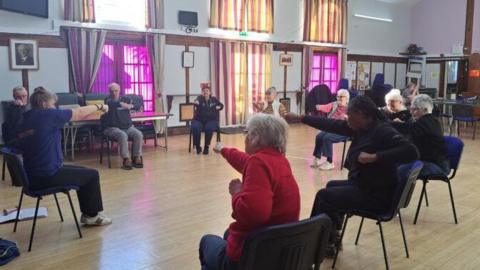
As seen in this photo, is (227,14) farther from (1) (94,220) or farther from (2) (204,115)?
(1) (94,220)

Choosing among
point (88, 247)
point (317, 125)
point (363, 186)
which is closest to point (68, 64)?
point (88, 247)

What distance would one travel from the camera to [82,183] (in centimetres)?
360

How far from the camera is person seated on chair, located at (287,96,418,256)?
279 centimetres

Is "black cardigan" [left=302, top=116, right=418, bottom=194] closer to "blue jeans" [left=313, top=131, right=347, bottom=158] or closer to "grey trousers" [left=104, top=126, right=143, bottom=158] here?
"blue jeans" [left=313, top=131, right=347, bottom=158]

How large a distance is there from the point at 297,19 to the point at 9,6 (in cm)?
712

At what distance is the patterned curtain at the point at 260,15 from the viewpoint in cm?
1059

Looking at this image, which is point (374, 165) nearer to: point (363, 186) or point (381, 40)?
point (363, 186)

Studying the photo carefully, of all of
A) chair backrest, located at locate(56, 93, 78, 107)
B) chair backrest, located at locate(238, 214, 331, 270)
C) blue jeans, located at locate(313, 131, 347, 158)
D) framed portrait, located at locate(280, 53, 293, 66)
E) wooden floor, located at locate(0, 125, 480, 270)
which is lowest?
wooden floor, located at locate(0, 125, 480, 270)

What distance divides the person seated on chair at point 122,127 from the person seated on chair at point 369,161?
152 inches

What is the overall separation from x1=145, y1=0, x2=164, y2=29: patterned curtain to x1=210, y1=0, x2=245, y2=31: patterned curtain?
1313mm

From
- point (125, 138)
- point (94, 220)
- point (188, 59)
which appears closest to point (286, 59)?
point (188, 59)

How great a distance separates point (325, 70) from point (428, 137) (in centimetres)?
918

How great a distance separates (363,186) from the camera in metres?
2.93

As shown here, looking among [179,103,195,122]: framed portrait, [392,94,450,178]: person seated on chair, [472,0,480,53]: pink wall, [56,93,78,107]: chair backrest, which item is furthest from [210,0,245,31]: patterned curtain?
[472,0,480,53]: pink wall
